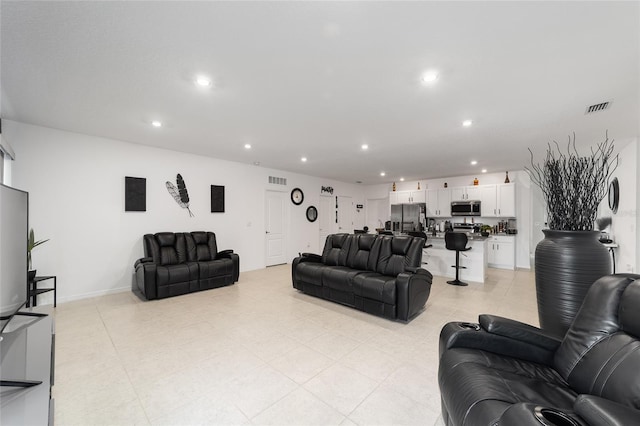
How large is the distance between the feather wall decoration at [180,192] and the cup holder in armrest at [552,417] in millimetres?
5597

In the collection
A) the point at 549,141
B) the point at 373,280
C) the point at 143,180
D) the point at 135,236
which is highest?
the point at 549,141

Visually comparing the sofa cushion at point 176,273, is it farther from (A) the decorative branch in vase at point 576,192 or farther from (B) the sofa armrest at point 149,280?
(A) the decorative branch in vase at point 576,192

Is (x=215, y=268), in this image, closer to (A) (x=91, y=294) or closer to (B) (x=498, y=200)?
(A) (x=91, y=294)

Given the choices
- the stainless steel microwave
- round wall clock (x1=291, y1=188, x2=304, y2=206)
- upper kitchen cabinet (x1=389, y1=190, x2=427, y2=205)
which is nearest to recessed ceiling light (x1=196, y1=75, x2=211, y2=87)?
round wall clock (x1=291, y1=188, x2=304, y2=206)

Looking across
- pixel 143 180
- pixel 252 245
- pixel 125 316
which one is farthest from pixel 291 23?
pixel 252 245

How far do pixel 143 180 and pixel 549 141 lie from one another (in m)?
6.99

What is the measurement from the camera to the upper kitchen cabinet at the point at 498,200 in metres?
6.55

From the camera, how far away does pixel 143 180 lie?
4.65m

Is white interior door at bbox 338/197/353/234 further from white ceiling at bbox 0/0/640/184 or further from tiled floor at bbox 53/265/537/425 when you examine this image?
tiled floor at bbox 53/265/537/425

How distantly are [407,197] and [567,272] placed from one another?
6.57m

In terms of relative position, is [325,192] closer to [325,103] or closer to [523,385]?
[325,103]

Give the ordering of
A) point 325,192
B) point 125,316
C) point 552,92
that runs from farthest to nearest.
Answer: point 325,192 < point 125,316 < point 552,92

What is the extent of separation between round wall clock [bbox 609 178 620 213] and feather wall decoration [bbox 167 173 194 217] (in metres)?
8.31

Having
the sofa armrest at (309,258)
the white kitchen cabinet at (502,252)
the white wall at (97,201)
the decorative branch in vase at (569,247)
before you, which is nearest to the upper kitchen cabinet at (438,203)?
the white kitchen cabinet at (502,252)
